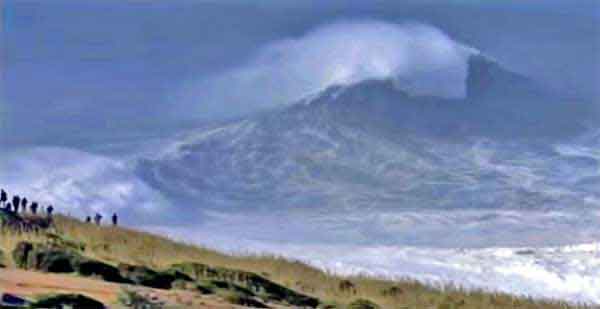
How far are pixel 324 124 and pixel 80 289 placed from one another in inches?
2692

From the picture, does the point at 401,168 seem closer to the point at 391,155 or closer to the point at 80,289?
the point at 391,155

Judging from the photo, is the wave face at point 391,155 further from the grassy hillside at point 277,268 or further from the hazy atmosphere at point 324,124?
the grassy hillside at point 277,268

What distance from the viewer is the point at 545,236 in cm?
6750

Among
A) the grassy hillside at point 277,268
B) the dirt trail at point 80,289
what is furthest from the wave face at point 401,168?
the dirt trail at point 80,289

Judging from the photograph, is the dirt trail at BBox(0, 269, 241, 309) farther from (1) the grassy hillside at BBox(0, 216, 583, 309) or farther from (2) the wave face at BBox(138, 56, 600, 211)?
(2) the wave face at BBox(138, 56, 600, 211)

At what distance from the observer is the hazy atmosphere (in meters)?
74.1

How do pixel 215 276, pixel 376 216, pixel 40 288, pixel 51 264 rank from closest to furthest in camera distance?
pixel 40 288
pixel 51 264
pixel 215 276
pixel 376 216

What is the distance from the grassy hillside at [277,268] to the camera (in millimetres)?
24094

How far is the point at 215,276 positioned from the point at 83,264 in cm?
230

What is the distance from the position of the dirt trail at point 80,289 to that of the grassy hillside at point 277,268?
2206 mm

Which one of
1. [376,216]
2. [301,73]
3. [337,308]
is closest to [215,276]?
[337,308]

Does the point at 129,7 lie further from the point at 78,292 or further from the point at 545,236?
the point at 78,292

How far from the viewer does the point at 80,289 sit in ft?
63.8

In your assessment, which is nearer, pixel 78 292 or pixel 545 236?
pixel 78 292
